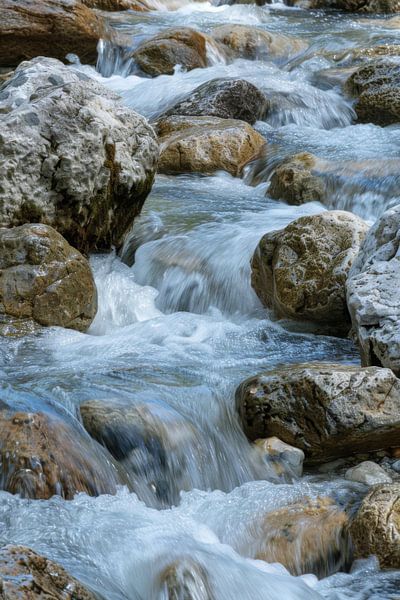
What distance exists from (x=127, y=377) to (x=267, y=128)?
6.96 metres

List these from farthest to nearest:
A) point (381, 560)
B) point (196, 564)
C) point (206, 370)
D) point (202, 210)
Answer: point (202, 210) < point (206, 370) < point (381, 560) < point (196, 564)

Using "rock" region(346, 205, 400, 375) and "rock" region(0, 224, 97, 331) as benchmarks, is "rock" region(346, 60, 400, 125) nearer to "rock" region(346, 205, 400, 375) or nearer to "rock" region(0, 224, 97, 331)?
"rock" region(346, 205, 400, 375)

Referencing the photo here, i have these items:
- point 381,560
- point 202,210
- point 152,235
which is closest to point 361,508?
point 381,560

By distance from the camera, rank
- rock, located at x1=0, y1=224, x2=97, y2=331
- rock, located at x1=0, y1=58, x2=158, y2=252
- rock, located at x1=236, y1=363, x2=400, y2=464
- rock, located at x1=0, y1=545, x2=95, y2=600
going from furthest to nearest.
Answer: rock, located at x1=0, y1=58, x2=158, y2=252
rock, located at x1=0, y1=224, x2=97, y2=331
rock, located at x1=236, y1=363, x2=400, y2=464
rock, located at x1=0, y1=545, x2=95, y2=600

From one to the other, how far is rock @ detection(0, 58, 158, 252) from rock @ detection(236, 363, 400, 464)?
2.42 meters

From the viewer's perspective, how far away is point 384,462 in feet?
15.8

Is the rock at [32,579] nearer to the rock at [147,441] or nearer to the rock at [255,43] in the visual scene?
the rock at [147,441]

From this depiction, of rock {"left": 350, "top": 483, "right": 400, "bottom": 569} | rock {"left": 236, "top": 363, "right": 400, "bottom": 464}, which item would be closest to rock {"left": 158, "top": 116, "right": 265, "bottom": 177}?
rock {"left": 236, "top": 363, "right": 400, "bottom": 464}

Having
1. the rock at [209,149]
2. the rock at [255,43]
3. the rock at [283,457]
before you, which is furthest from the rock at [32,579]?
the rock at [255,43]

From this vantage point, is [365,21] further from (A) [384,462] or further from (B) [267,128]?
(A) [384,462]

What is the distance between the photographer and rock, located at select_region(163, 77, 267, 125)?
11.4 meters

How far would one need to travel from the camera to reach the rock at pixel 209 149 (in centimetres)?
990

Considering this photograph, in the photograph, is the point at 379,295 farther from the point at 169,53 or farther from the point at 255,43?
the point at 255,43

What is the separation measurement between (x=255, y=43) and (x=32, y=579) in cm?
1342
